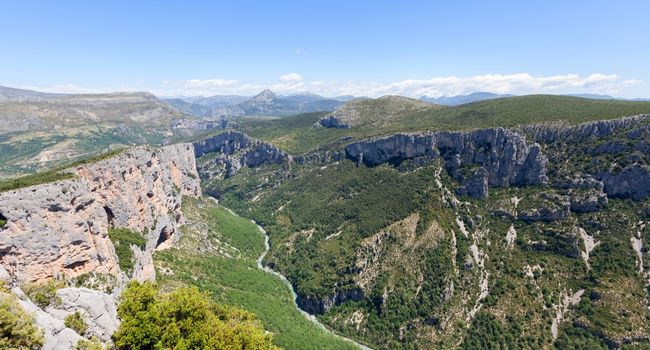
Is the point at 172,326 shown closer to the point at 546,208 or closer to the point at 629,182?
the point at 546,208

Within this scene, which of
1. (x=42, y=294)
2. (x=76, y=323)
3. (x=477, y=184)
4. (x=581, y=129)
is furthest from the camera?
(x=477, y=184)

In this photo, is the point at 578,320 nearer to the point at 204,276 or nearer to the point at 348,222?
the point at 348,222

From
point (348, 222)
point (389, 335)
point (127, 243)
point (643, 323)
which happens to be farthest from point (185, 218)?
point (643, 323)

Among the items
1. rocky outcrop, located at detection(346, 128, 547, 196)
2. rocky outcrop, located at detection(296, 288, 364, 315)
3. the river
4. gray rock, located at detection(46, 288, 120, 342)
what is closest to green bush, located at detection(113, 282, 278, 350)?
gray rock, located at detection(46, 288, 120, 342)

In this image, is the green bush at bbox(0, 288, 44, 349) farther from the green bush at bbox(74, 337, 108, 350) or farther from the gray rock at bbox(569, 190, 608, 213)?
the gray rock at bbox(569, 190, 608, 213)

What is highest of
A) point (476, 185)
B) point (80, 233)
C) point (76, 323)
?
point (76, 323)

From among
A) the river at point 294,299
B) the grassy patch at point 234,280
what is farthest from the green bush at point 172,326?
the river at point 294,299

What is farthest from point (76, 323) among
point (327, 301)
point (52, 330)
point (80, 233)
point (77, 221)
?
point (327, 301)
